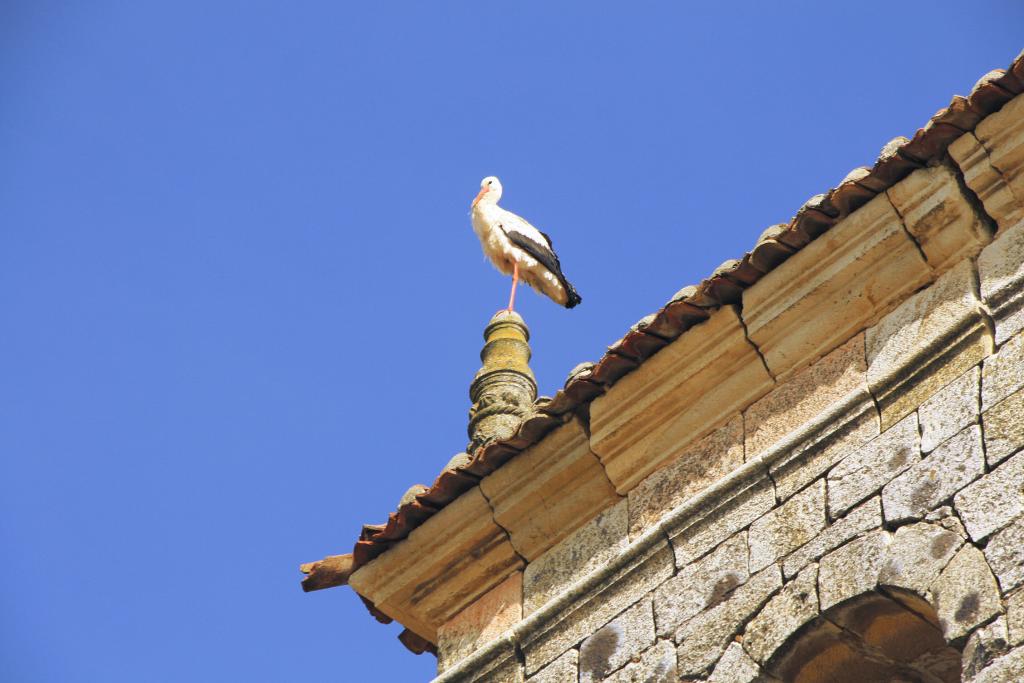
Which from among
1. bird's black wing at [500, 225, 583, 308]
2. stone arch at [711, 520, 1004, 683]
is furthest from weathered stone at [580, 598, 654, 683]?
bird's black wing at [500, 225, 583, 308]

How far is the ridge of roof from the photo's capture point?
586 centimetres

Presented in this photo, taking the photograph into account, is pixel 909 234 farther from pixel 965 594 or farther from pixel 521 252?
pixel 521 252

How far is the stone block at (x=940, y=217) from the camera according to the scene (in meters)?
5.84

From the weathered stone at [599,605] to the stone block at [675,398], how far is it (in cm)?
36

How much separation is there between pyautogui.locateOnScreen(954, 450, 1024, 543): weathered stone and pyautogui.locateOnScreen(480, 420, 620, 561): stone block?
4.84 feet

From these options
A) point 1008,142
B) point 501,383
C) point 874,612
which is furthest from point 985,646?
point 501,383

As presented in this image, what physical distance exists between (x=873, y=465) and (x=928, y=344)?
0.41 meters

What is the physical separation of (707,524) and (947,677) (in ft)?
2.81

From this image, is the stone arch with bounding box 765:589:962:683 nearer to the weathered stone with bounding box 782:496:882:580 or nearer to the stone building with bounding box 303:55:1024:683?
the stone building with bounding box 303:55:1024:683

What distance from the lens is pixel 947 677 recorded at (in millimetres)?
5594

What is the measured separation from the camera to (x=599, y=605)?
20.1 feet

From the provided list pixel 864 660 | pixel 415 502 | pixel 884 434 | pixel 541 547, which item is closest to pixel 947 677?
pixel 864 660

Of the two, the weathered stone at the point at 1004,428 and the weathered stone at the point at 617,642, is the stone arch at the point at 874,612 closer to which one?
the weathered stone at the point at 1004,428

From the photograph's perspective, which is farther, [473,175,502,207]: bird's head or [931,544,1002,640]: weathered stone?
[473,175,502,207]: bird's head
